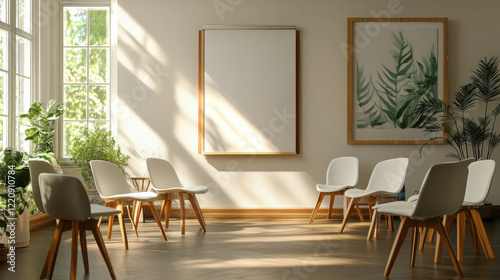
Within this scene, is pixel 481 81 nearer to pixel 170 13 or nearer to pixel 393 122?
pixel 393 122

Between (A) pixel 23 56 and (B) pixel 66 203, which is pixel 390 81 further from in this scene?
(B) pixel 66 203

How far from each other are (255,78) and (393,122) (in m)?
2.08

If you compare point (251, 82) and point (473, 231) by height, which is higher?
point (251, 82)

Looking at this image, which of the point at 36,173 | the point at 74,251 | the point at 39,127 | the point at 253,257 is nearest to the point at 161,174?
the point at 39,127

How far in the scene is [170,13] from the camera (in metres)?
7.69

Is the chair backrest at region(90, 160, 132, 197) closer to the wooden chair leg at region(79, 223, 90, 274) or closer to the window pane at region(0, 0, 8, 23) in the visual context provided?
the wooden chair leg at region(79, 223, 90, 274)

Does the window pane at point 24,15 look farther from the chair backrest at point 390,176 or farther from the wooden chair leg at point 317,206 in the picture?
the chair backrest at point 390,176

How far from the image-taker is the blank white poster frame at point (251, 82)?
759 cm

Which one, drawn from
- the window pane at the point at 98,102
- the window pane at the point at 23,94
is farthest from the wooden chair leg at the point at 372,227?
the window pane at the point at 23,94

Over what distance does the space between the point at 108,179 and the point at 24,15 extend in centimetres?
282

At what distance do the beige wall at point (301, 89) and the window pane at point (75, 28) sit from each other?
71 centimetres

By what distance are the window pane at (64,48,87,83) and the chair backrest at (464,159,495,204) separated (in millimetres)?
5650

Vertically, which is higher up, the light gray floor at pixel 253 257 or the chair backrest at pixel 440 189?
the chair backrest at pixel 440 189

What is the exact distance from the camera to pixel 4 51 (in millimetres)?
6270
